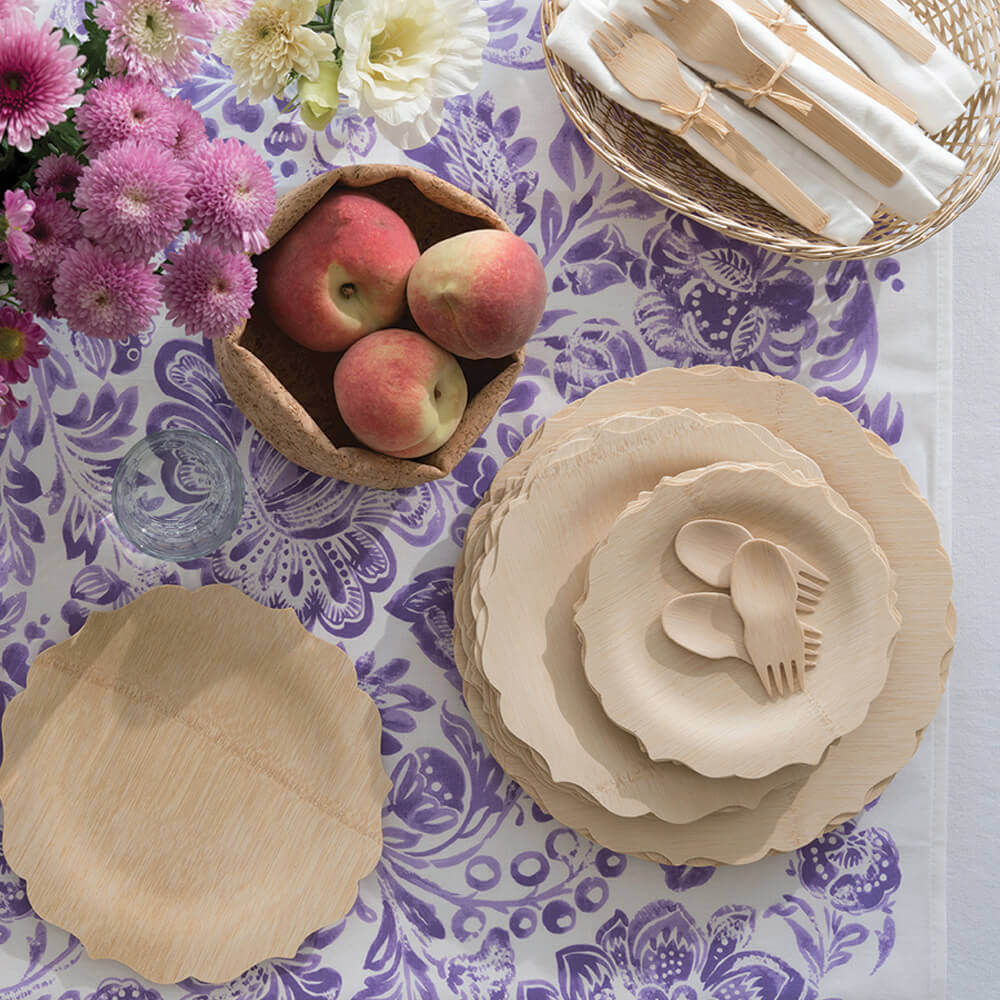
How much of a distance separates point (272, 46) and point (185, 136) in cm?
9

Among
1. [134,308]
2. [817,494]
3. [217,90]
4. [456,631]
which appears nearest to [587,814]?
[456,631]

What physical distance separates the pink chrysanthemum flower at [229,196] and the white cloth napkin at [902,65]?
482 mm

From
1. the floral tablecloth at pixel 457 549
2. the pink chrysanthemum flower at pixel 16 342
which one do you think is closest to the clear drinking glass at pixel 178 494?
the floral tablecloth at pixel 457 549

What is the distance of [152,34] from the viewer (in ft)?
Answer: 1.55

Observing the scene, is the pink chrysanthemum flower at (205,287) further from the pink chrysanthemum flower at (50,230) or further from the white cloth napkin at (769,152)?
the white cloth napkin at (769,152)

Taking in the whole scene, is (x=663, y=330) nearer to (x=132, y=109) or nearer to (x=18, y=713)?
(x=132, y=109)

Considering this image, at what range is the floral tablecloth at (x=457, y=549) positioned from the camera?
31.6 inches

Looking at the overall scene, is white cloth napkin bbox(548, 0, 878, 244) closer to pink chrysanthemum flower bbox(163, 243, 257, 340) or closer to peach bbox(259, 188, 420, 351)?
peach bbox(259, 188, 420, 351)

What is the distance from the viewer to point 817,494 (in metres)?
0.74

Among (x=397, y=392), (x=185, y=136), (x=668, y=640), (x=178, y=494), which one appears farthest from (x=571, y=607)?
(x=185, y=136)

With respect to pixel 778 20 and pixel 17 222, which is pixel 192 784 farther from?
pixel 778 20

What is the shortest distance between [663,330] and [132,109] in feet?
1.63

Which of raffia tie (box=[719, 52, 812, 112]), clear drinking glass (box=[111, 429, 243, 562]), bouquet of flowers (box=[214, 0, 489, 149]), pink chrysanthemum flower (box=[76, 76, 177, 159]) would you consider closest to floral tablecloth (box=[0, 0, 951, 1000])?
clear drinking glass (box=[111, 429, 243, 562])

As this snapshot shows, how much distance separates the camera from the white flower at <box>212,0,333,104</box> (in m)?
0.54
